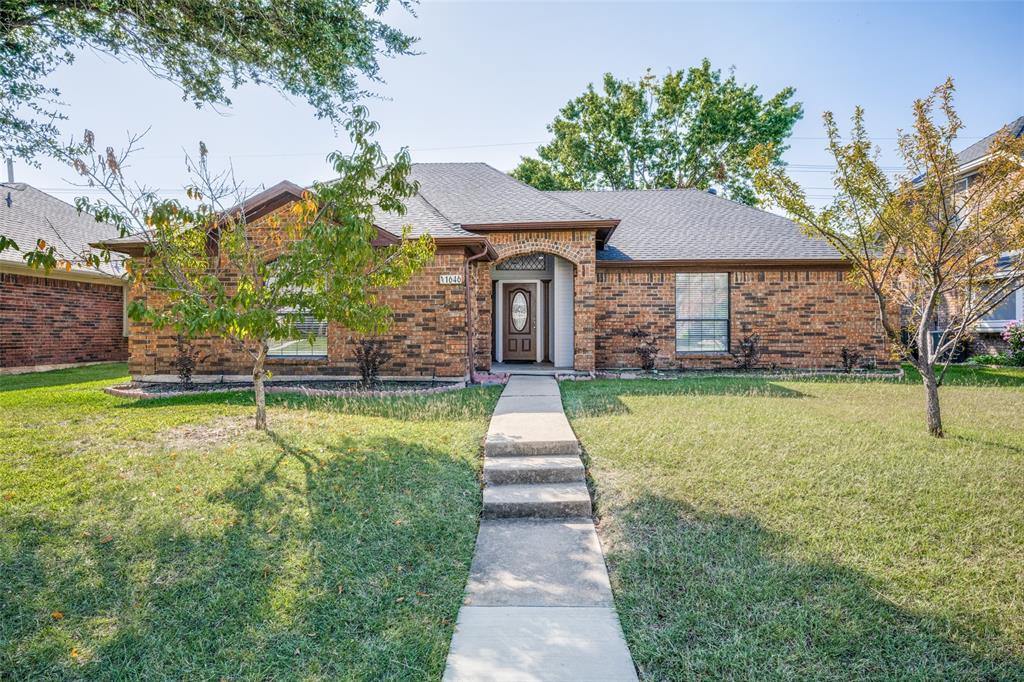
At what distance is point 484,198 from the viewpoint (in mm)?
13195

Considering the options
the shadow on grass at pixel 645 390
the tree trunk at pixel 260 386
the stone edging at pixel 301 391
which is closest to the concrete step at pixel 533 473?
the shadow on grass at pixel 645 390

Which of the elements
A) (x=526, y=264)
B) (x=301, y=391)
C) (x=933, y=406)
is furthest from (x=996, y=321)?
(x=301, y=391)

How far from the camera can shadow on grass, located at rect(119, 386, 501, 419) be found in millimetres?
7250

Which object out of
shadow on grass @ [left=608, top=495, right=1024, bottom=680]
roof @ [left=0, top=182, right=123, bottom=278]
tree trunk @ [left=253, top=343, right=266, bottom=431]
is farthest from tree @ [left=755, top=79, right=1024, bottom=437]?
roof @ [left=0, top=182, right=123, bottom=278]

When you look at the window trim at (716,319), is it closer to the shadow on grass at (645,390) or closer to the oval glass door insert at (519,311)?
the shadow on grass at (645,390)

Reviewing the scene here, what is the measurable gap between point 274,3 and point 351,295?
3.22 metres

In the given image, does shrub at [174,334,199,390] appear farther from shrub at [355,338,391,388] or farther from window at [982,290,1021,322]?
window at [982,290,1021,322]

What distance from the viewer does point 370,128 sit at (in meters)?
5.75

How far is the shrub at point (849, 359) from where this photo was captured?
40.0ft

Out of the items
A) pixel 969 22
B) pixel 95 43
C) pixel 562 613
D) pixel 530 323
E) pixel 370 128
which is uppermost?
pixel 969 22

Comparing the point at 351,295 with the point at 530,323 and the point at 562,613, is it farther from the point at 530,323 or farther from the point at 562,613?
the point at 530,323

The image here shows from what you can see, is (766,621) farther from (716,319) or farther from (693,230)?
(693,230)

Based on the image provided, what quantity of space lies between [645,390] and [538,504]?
17.9ft

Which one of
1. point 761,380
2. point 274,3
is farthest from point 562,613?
point 761,380
